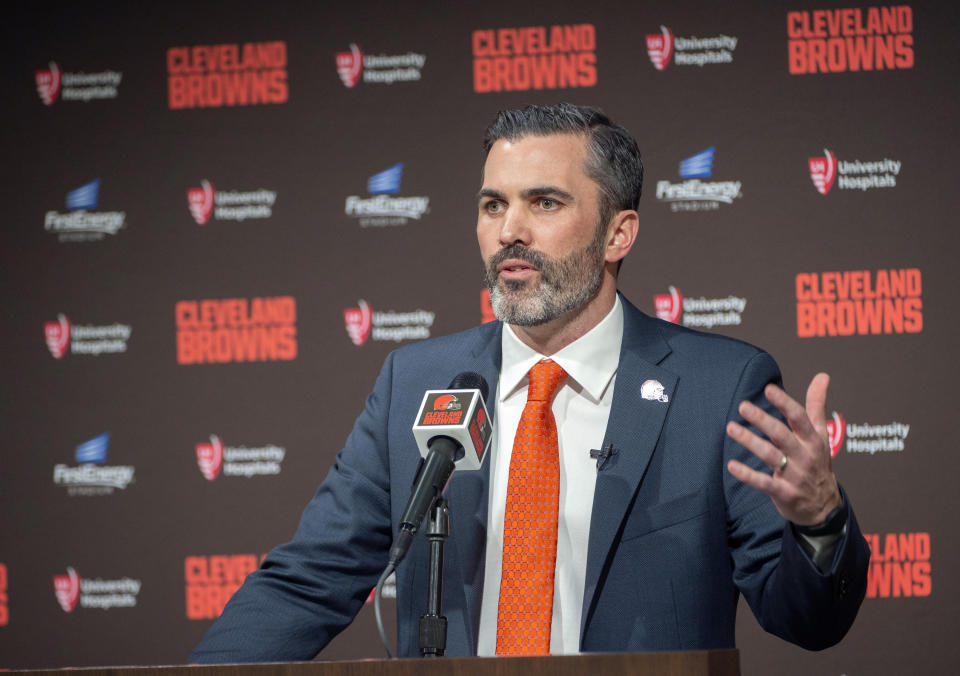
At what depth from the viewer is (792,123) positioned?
377cm

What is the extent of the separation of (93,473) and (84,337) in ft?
1.85

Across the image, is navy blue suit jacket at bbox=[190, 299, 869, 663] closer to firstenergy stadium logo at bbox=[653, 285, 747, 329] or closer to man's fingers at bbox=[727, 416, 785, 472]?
man's fingers at bbox=[727, 416, 785, 472]

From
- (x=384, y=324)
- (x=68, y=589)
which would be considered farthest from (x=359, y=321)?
(x=68, y=589)

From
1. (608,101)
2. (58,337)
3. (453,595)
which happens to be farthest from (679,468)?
(58,337)

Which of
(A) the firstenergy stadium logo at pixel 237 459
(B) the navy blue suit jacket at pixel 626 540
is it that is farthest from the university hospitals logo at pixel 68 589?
(B) the navy blue suit jacket at pixel 626 540

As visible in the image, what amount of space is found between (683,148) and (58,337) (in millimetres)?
2671

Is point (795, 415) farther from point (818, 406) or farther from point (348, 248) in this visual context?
point (348, 248)

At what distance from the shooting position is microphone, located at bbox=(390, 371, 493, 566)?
1.35 meters

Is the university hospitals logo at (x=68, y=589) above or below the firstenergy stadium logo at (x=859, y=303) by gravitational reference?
below

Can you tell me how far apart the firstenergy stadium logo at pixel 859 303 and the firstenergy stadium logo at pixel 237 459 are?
2.10 m

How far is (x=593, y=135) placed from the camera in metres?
2.25

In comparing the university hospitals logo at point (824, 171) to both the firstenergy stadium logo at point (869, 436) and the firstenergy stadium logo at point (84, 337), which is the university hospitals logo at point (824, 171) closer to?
the firstenergy stadium logo at point (869, 436)

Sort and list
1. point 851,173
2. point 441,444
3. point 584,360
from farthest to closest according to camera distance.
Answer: point 851,173
point 584,360
point 441,444

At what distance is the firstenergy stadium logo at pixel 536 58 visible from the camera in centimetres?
387
